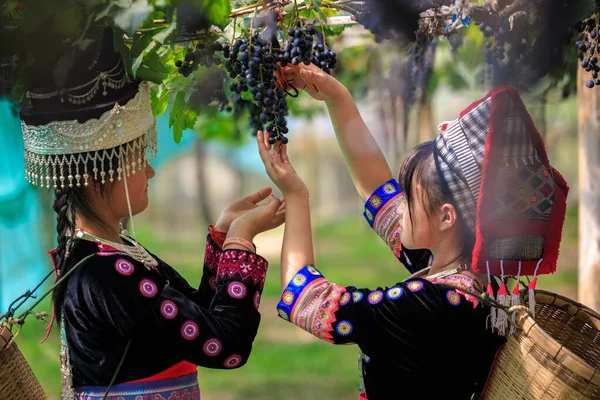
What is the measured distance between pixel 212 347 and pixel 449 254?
0.75 m

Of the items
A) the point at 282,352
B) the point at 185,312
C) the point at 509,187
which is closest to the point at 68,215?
the point at 185,312

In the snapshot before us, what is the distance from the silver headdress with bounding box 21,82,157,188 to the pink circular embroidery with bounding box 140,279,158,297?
33 centimetres

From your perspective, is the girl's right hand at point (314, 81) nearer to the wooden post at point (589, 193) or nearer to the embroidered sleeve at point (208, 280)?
the embroidered sleeve at point (208, 280)

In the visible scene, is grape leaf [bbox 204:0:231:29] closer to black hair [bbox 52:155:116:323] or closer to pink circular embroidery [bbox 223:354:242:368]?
black hair [bbox 52:155:116:323]

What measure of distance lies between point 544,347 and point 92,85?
1425 mm

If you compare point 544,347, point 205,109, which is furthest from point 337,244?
point 544,347

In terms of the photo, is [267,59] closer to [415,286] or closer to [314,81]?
[314,81]

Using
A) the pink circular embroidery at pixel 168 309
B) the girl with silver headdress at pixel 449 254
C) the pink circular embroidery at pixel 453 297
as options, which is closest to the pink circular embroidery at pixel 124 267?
the pink circular embroidery at pixel 168 309

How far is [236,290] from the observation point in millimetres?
2219

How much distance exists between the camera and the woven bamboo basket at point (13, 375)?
207 centimetres

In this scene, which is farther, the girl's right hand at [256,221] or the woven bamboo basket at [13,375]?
the girl's right hand at [256,221]

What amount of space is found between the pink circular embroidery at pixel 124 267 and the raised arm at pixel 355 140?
2.66ft

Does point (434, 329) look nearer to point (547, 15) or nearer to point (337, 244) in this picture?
point (547, 15)

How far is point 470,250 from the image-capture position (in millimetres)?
2172
